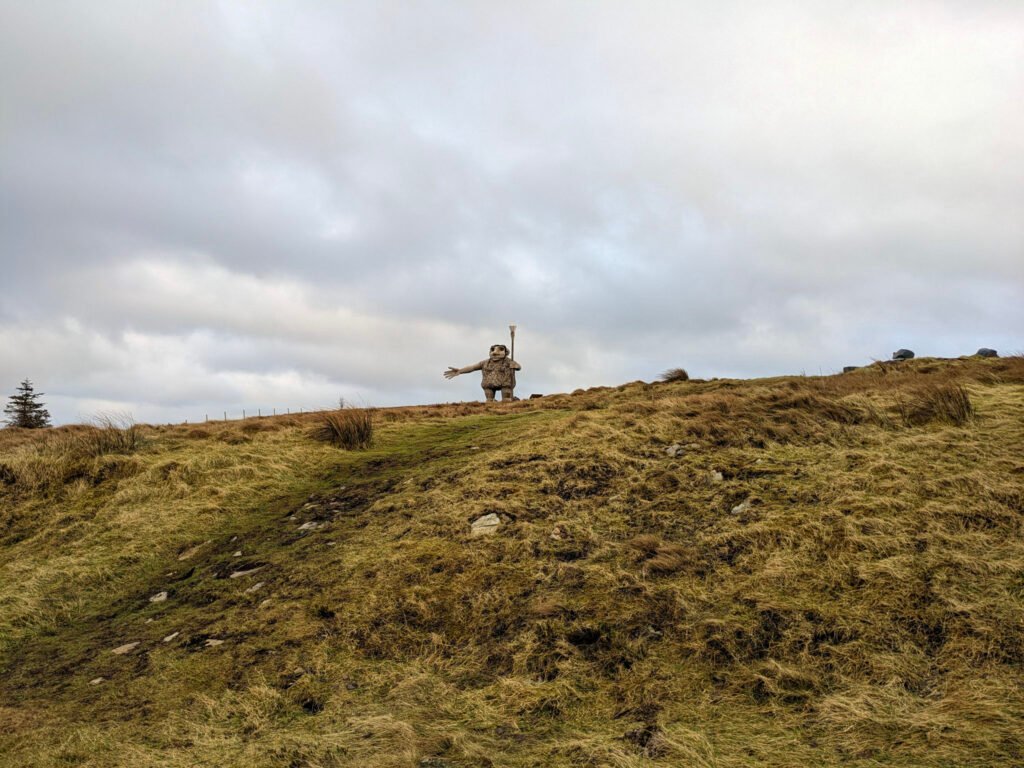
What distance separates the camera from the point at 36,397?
36.7m

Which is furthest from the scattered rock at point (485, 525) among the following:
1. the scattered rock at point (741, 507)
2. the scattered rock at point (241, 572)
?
the scattered rock at point (741, 507)

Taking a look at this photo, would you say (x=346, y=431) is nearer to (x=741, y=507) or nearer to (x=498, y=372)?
(x=741, y=507)

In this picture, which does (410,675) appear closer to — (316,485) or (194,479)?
(316,485)

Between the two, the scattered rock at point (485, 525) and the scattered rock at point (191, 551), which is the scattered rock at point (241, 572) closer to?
the scattered rock at point (191, 551)

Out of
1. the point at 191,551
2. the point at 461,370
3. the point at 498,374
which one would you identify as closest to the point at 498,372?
the point at 498,374

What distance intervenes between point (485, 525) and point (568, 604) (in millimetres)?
2238

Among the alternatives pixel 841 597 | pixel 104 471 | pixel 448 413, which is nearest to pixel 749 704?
pixel 841 597

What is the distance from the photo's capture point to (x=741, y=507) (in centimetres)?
809

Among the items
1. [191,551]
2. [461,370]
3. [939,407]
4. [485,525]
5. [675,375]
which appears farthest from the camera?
[461,370]

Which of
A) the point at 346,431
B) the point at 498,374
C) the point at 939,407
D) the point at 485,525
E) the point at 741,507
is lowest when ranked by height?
the point at 485,525

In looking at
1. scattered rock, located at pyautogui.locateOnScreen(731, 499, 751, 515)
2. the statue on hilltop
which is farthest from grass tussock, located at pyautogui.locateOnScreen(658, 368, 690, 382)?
scattered rock, located at pyautogui.locateOnScreen(731, 499, 751, 515)

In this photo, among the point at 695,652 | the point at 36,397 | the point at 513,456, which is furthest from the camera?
the point at 36,397

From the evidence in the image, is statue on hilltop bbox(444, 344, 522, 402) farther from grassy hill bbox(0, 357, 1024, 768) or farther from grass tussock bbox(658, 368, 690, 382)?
grassy hill bbox(0, 357, 1024, 768)

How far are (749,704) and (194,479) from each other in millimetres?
10651
